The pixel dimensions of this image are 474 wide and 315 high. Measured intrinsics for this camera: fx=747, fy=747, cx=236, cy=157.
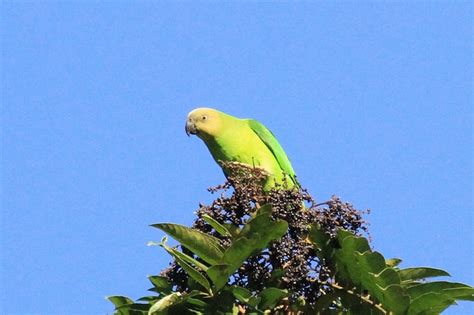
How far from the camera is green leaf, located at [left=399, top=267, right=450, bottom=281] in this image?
4.50 meters

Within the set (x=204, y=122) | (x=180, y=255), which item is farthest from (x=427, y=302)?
(x=204, y=122)

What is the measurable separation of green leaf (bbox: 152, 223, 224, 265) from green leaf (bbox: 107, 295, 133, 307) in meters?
0.69

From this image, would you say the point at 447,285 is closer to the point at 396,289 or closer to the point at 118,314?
the point at 396,289

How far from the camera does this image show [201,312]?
4.49m

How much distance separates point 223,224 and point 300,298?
0.65m

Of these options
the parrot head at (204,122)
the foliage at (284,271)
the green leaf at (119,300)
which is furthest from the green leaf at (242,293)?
the parrot head at (204,122)

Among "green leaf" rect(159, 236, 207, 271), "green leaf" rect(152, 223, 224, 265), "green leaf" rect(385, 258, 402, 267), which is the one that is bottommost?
"green leaf" rect(159, 236, 207, 271)

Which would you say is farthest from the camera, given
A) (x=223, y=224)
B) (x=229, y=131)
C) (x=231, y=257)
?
(x=229, y=131)

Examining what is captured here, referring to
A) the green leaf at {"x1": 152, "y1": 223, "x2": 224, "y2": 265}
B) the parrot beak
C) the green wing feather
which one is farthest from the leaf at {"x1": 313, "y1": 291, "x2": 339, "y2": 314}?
the parrot beak

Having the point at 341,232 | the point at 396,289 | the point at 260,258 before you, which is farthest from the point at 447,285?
the point at 260,258

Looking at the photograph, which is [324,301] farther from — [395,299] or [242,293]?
[242,293]

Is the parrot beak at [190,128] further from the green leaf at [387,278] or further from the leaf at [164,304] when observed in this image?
the green leaf at [387,278]

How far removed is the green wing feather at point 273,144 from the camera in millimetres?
8828

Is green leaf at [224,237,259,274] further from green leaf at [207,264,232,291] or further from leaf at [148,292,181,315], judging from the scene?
leaf at [148,292,181,315]
